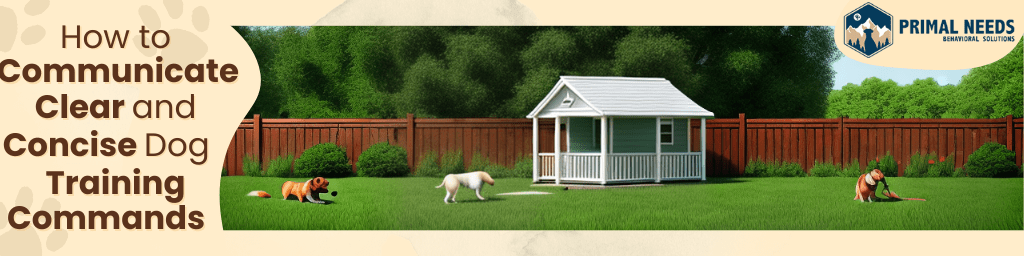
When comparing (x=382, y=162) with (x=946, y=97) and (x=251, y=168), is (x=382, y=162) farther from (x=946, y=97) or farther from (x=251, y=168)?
(x=946, y=97)

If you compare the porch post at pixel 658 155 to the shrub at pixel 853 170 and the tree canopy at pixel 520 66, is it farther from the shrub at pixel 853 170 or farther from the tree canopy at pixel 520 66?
the shrub at pixel 853 170

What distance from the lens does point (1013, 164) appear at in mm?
19266

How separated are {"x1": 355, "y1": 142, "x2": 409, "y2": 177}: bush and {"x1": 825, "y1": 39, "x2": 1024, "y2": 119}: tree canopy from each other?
596 inches

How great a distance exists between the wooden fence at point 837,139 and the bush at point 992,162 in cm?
76

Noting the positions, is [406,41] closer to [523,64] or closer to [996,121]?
[523,64]

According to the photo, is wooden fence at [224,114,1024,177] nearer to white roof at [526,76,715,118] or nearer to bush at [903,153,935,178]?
bush at [903,153,935,178]

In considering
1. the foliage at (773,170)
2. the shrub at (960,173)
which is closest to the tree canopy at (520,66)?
the foliage at (773,170)

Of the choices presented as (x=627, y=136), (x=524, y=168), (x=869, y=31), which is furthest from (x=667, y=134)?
(x=869, y=31)

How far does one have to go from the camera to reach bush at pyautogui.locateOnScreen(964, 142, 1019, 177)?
1911 centimetres

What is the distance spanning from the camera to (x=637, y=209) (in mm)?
13039

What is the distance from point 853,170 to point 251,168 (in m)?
14.4

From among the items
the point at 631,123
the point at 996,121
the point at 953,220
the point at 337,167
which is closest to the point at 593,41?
the point at 631,123

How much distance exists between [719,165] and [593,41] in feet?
14.7

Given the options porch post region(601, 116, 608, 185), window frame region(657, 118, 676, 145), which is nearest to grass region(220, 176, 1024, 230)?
porch post region(601, 116, 608, 185)
